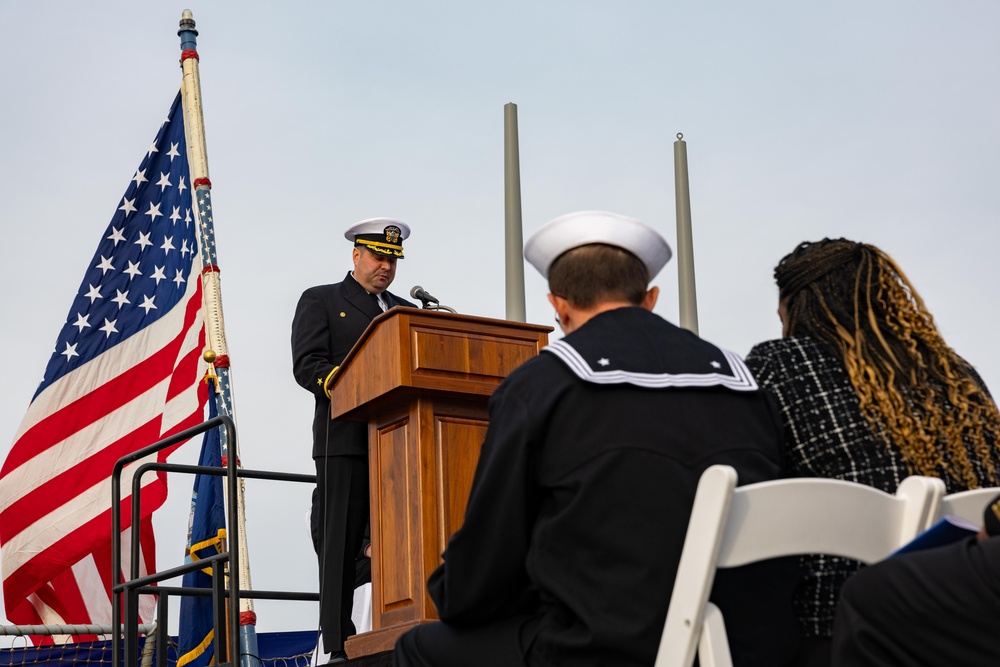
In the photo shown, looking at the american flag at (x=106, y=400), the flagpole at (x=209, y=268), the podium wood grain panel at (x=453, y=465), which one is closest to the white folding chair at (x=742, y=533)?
the podium wood grain panel at (x=453, y=465)

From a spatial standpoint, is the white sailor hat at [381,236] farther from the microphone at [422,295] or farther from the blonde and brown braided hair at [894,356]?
the blonde and brown braided hair at [894,356]

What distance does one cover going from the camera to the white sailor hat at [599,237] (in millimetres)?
Result: 2750

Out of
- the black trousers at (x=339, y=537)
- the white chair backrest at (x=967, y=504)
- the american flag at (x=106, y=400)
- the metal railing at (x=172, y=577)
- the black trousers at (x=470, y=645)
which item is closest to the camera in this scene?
the white chair backrest at (x=967, y=504)

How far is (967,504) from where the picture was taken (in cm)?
224

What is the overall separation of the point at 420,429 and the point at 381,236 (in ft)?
5.82

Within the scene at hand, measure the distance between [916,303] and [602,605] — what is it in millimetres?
980

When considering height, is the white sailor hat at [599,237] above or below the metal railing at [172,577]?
above

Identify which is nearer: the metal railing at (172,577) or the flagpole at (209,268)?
the metal railing at (172,577)

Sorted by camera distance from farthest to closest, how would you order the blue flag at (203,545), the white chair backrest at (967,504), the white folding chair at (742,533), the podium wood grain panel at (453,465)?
the blue flag at (203,545) → the podium wood grain panel at (453,465) → the white chair backrest at (967,504) → the white folding chair at (742,533)

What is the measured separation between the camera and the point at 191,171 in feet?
31.2

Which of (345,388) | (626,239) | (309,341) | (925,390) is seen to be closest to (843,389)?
(925,390)

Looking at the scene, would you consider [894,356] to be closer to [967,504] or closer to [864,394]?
[864,394]

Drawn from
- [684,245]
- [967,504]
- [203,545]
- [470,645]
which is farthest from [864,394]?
[203,545]

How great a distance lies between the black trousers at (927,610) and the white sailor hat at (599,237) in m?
1.07
